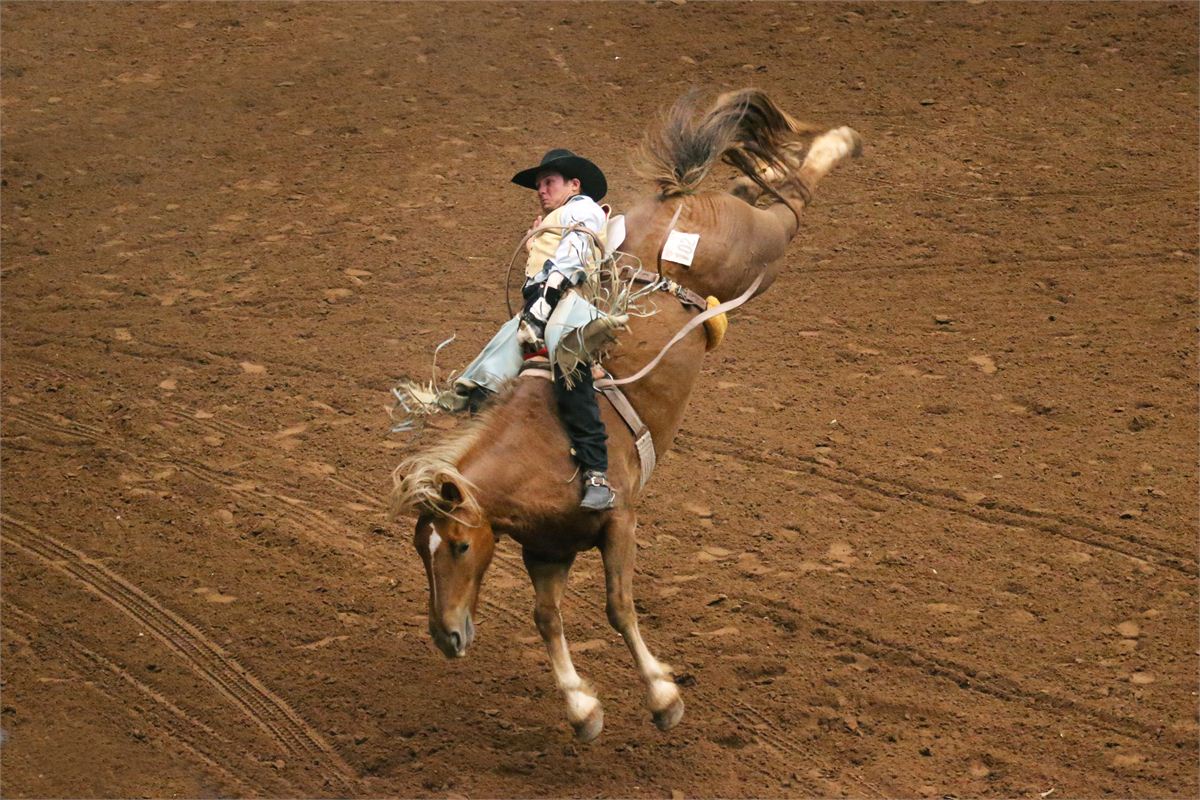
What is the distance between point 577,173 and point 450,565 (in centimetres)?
192

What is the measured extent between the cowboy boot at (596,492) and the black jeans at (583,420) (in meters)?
0.04

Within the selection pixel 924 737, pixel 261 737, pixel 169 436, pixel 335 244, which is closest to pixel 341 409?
pixel 169 436

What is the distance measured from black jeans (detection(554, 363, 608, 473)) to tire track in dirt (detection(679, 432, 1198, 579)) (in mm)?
2427

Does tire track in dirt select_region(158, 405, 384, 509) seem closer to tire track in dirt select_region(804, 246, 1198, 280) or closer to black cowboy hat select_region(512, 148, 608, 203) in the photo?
black cowboy hat select_region(512, 148, 608, 203)

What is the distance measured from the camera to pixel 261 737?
6.09 meters

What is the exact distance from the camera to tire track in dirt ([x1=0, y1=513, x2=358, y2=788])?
6031 mm

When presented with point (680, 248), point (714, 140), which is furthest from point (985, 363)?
point (680, 248)

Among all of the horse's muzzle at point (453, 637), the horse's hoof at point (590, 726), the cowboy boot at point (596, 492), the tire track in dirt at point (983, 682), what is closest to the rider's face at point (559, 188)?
the cowboy boot at point (596, 492)

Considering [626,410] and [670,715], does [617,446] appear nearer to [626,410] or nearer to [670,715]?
[626,410]

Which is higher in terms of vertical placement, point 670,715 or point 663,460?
point 670,715

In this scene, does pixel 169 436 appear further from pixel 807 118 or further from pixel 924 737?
pixel 807 118

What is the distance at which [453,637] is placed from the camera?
5121mm

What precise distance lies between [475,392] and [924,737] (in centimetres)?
254

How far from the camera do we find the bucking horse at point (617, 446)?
17.0 feet
